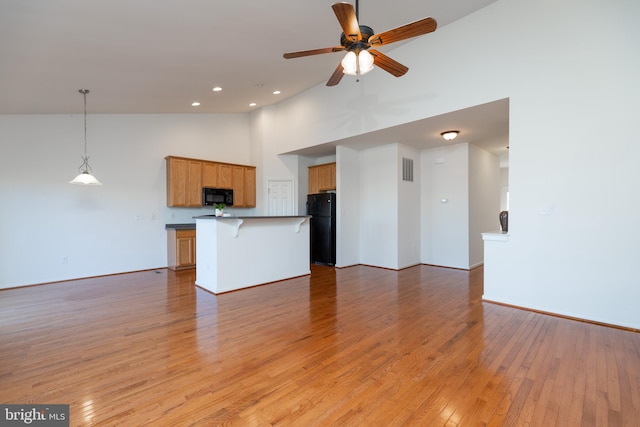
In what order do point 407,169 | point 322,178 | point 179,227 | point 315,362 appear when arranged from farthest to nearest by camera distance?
point 322,178 < point 407,169 < point 179,227 < point 315,362

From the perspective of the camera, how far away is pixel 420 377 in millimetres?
2047

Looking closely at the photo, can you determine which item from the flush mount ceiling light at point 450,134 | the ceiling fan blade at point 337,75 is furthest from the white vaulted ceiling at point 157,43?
the flush mount ceiling light at point 450,134

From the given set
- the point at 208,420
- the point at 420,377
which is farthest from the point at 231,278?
the point at 420,377

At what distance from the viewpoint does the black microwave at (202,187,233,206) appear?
6293mm

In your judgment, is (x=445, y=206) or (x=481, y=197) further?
(x=481, y=197)

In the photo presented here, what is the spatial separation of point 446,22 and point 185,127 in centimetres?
528

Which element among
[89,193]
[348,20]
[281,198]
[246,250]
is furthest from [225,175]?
[348,20]

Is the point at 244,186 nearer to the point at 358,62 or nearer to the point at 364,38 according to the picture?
the point at 358,62

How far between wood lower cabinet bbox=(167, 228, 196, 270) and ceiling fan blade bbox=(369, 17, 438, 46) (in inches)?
194

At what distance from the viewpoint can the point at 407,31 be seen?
7.93 ft

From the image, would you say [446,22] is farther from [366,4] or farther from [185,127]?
[185,127]

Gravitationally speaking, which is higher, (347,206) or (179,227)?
(347,206)

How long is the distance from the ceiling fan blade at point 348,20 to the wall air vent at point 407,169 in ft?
12.0

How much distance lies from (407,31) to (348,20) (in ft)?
1.71
